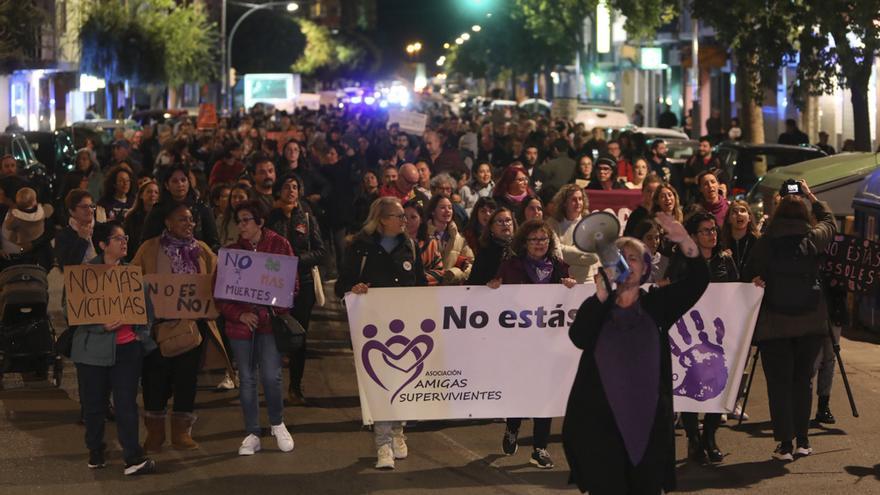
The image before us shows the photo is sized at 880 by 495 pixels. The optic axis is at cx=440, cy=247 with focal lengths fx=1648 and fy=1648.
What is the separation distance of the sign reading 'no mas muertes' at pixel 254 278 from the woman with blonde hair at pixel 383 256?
43cm

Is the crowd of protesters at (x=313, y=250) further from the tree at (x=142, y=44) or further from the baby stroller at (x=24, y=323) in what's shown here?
the tree at (x=142, y=44)

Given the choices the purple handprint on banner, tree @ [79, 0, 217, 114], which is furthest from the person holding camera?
tree @ [79, 0, 217, 114]

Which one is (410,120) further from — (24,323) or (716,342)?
(716,342)

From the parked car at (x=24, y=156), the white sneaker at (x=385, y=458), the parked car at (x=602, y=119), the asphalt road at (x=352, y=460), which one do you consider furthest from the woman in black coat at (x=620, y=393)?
the parked car at (x=602, y=119)

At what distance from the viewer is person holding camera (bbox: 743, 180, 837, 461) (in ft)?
33.9

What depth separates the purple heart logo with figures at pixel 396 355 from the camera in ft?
34.3

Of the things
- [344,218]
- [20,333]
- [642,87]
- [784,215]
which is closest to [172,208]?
Answer: [20,333]

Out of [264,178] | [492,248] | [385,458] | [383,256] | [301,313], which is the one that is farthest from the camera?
[264,178]

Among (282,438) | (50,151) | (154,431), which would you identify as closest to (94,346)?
(154,431)

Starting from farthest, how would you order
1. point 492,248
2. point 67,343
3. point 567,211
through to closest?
point 567,211, point 492,248, point 67,343

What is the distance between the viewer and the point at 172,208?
10.7m

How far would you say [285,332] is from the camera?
10.4m

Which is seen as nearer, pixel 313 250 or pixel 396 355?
pixel 396 355

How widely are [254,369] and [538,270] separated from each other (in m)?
1.91
